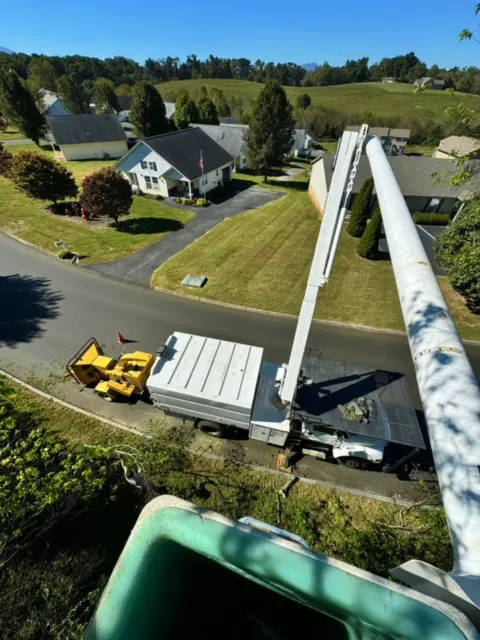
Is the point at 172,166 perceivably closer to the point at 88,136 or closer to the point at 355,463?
the point at 88,136

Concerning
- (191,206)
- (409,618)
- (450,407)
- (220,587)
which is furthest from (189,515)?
Result: (191,206)

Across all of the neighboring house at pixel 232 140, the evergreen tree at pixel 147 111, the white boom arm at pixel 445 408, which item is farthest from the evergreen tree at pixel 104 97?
the white boom arm at pixel 445 408

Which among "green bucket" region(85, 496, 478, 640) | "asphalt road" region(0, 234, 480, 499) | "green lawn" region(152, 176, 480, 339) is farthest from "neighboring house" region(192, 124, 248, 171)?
"green bucket" region(85, 496, 478, 640)

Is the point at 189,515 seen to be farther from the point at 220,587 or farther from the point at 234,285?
the point at 234,285

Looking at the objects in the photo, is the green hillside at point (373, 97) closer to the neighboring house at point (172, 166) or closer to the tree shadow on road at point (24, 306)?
the neighboring house at point (172, 166)

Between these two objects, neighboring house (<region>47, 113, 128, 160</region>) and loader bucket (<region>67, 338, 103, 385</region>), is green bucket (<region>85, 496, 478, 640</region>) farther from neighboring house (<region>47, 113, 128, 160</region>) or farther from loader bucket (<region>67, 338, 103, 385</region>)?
neighboring house (<region>47, 113, 128, 160</region>)
